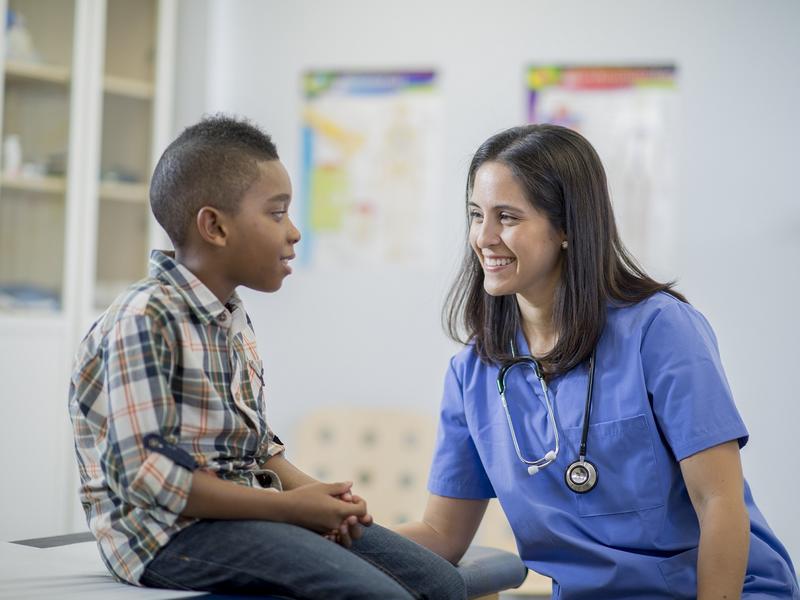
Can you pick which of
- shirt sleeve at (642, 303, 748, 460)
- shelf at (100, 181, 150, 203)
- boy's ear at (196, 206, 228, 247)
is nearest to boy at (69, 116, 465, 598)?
boy's ear at (196, 206, 228, 247)

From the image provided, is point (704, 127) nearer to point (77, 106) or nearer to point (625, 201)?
point (625, 201)

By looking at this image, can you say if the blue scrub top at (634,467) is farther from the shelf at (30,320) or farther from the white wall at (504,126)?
the shelf at (30,320)

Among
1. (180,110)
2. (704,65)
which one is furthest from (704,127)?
(180,110)

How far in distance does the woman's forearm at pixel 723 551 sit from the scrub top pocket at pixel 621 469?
10cm

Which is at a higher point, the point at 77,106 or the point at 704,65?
the point at 704,65

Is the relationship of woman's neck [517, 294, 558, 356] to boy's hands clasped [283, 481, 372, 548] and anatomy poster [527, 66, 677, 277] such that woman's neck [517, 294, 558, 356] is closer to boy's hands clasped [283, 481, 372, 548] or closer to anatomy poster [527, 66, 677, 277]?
boy's hands clasped [283, 481, 372, 548]

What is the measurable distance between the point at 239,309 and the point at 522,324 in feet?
1.83

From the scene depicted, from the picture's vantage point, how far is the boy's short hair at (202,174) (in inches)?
47.8

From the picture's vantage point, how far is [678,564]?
54.5 inches

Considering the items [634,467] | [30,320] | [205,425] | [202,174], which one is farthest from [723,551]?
[30,320]

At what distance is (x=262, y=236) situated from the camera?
1213mm

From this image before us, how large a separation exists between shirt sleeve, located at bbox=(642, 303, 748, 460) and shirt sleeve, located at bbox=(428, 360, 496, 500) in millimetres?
344

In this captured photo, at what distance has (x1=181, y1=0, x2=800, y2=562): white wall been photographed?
10.6 feet

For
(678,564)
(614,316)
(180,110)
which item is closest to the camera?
(678,564)
